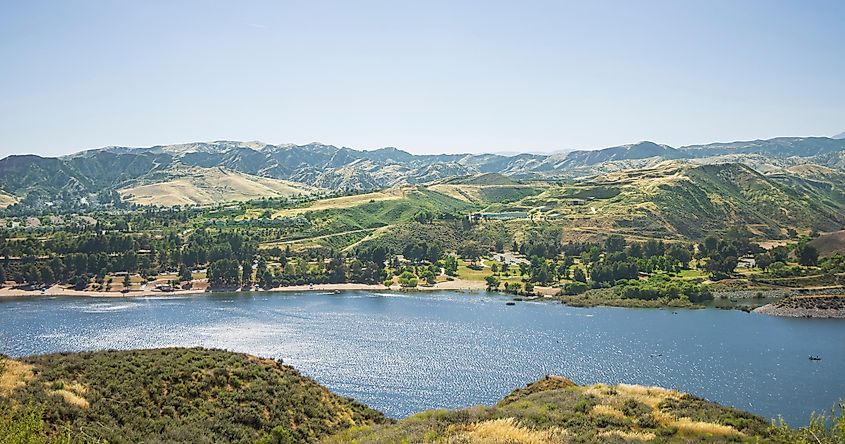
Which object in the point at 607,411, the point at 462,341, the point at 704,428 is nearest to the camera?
the point at 704,428

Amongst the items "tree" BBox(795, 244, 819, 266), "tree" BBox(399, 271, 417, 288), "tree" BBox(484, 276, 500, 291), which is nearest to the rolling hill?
"tree" BBox(484, 276, 500, 291)

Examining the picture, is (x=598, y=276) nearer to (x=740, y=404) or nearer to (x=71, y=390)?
(x=740, y=404)

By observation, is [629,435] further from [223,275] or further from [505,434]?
[223,275]

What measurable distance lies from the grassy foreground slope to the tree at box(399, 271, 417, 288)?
422 feet

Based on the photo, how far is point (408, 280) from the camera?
594 ft

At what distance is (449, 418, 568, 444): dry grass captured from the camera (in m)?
28.1

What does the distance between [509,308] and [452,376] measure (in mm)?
57537

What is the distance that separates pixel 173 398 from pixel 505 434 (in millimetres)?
21656

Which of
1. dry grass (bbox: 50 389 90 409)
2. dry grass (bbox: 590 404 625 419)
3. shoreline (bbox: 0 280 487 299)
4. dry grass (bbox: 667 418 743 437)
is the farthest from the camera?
shoreline (bbox: 0 280 487 299)

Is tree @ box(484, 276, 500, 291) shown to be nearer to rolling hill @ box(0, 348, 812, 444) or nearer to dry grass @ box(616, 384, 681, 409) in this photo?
rolling hill @ box(0, 348, 812, 444)

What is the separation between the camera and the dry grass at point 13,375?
33688 millimetres

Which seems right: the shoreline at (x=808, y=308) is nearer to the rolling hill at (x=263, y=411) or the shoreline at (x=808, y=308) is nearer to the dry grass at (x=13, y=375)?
the rolling hill at (x=263, y=411)

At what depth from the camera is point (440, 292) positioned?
17225 cm

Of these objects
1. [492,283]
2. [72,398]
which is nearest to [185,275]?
[492,283]
